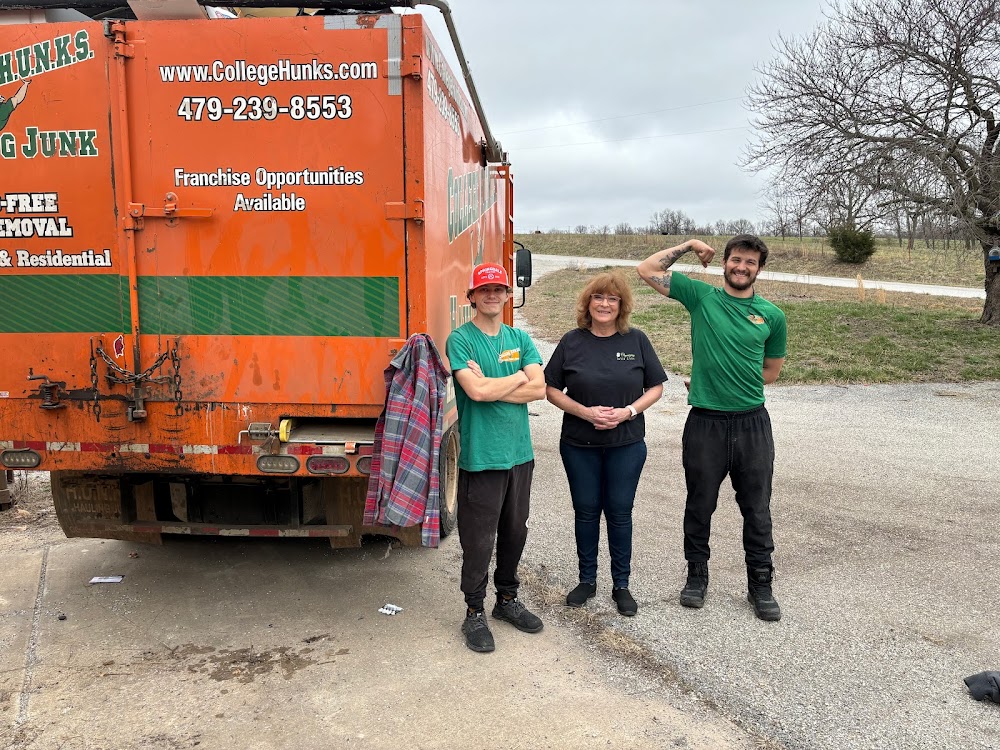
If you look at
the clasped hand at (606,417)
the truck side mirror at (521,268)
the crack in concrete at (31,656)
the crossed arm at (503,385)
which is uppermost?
the truck side mirror at (521,268)

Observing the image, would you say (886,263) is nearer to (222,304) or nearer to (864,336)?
(864,336)

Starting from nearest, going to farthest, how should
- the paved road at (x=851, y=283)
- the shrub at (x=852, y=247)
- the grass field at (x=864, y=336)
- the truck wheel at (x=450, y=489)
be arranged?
the truck wheel at (x=450, y=489) < the grass field at (x=864, y=336) < the paved road at (x=851, y=283) < the shrub at (x=852, y=247)

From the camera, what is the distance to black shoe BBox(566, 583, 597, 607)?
163 inches

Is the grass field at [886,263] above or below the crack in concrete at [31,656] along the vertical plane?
above

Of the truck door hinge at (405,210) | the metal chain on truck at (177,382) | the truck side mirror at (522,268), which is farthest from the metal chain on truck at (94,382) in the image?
the truck side mirror at (522,268)

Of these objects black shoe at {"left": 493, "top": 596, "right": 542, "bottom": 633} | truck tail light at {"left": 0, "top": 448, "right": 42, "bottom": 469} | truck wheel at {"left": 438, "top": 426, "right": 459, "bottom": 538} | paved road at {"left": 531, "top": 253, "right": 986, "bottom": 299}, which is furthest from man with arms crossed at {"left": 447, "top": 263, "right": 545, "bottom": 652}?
paved road at {"left": 531, "top": 253, "right": 986, "bottom": 299}

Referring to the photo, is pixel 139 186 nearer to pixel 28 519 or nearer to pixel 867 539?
pixel 28 519

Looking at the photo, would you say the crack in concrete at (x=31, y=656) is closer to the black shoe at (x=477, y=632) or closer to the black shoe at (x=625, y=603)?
the black shoe at (x=477, y=632)

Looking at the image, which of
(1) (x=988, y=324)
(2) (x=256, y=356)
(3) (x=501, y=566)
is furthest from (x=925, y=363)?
(2) (x=256, y=356)

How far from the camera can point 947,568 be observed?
465cm

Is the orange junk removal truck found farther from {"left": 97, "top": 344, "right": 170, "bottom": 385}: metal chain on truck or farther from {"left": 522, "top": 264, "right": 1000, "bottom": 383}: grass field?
{"left": 522, "top": 264, "right": 1000, "bottom": 383}: grass field

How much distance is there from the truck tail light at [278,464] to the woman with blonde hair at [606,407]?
1335 mm

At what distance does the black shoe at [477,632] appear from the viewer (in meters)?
3.68

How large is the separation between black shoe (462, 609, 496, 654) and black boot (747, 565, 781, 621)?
4.72 feet
